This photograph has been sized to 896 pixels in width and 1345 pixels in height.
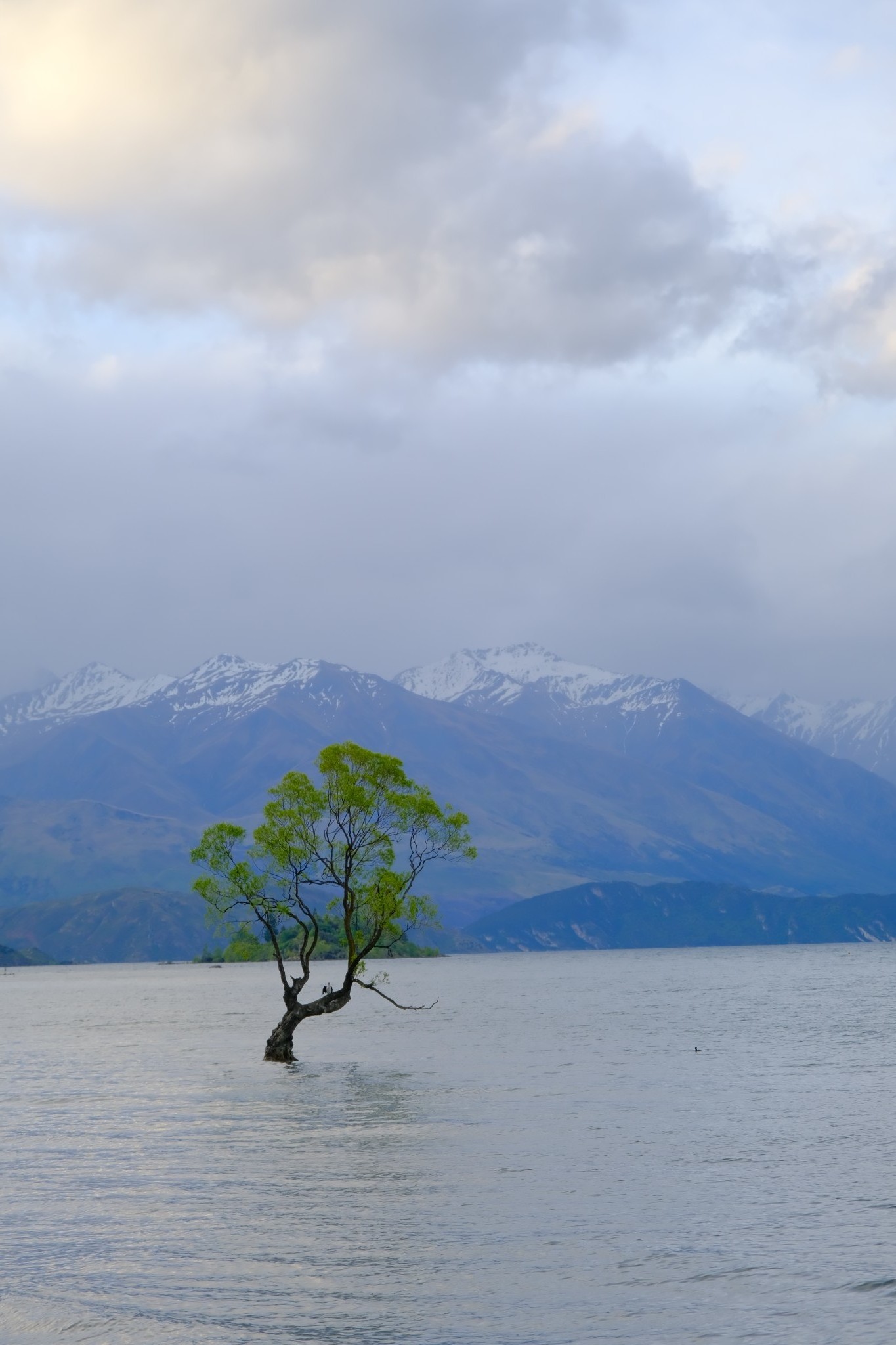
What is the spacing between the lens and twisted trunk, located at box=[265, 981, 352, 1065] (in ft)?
297

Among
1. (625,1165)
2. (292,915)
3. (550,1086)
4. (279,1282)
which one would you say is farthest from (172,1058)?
(279,1282)

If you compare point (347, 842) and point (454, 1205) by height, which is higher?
point (347, 842)

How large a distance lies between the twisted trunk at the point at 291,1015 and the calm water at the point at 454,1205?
3898 mm

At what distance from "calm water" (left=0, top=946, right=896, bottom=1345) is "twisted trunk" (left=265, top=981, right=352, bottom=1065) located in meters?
3.90

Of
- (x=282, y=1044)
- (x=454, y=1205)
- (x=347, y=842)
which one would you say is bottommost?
(x=282, y=1044)

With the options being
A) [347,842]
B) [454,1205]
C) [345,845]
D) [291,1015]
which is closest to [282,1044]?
[291,1015]

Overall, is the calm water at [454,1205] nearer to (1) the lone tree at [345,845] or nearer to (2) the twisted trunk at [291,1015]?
(2) the twisted trunk at [291,1015]

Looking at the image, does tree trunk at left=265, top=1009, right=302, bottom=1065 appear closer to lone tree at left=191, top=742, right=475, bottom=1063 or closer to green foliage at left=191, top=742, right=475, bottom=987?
lone tree at left=191, top=742, right=475, bottom=1063

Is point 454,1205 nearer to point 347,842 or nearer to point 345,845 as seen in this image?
point 347,842

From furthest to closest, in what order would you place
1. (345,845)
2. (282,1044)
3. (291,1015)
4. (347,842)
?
(282,1044) < (291,1015) < (345,845) < (347,842)

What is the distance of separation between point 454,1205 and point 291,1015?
51.4 m

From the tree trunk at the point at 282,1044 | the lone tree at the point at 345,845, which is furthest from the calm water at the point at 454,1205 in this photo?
Answer: the lone tree at the point at 345,845

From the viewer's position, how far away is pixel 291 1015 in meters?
94.2

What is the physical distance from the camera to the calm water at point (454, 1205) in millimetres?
Result: 32188
